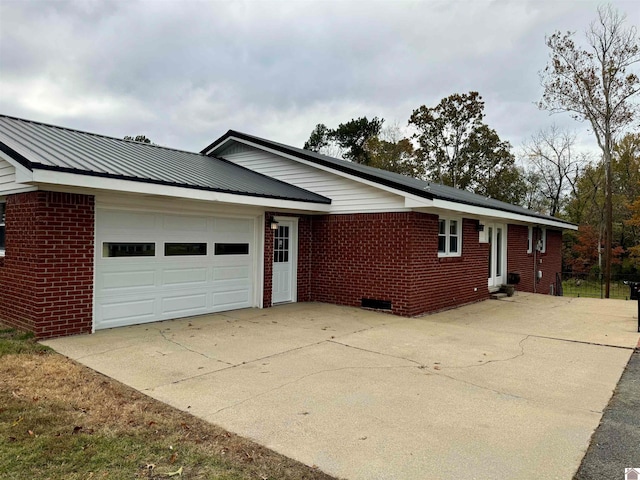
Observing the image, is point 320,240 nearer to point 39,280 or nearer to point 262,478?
point 39,280

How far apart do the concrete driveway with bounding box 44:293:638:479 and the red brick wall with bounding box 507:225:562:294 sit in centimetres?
693

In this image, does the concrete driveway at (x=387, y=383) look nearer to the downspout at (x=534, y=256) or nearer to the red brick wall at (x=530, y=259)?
the red brick wall at (x=530, y=259)

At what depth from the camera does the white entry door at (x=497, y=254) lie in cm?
1472

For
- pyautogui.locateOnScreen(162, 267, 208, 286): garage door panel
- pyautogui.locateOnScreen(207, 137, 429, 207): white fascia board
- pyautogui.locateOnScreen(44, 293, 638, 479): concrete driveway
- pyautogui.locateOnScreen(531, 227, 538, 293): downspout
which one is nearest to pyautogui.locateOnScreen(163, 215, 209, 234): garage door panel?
pyautogui.locateOnScreen(162, 267, 208, 286): garage door panel

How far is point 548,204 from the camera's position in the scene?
126 ft

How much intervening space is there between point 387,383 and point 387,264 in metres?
5.13

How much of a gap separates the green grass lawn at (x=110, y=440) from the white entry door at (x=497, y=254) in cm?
1234

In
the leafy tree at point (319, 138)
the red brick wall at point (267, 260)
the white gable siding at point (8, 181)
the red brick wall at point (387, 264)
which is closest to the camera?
the white gable siding at point (8, 181)

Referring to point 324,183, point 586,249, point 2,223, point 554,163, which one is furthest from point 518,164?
point 2,223

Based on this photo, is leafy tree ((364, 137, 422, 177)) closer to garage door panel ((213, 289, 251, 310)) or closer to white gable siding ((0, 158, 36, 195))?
garage door panel ((213, 289, 251, 310))

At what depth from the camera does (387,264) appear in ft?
33.6

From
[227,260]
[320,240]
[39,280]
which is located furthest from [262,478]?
[320,240]

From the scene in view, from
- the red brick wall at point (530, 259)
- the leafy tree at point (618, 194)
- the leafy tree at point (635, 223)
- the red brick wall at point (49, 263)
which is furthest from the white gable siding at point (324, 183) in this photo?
the leafy tree at point (618, 194)

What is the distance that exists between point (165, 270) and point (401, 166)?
31510 mm
